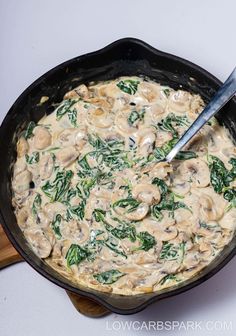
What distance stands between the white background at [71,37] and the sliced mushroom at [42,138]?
32 centimetres

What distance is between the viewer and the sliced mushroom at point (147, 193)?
2303 mm

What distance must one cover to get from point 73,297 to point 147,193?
44 centimetres

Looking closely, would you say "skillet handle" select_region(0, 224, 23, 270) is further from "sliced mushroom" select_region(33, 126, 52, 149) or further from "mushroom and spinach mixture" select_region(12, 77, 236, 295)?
"sliced mushroom" select_region(33, 126, 52, 149)

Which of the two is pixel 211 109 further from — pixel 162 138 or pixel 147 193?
pixel 147 193

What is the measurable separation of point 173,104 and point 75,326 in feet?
2.79

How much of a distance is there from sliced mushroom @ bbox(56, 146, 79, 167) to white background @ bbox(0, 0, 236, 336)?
0.42 metres

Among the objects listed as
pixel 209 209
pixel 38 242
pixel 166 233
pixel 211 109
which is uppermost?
pixel 211 109

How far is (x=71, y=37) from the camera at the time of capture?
2881mm

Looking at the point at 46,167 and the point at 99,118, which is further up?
the point at 99,118

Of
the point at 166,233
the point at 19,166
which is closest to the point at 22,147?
the point at 19,166

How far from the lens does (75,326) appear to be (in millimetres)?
2502

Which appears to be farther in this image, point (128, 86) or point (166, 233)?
point (128, 86)

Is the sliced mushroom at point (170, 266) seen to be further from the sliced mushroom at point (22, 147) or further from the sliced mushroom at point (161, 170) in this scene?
the sliced mushroom at point (22, 147)

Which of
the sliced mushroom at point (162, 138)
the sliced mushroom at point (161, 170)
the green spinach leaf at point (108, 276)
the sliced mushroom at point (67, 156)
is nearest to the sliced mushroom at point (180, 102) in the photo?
the sliced mushroom at point (162, 138)
